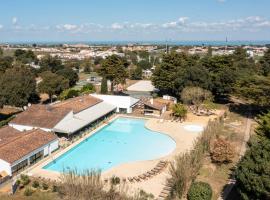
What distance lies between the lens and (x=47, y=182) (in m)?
23.8

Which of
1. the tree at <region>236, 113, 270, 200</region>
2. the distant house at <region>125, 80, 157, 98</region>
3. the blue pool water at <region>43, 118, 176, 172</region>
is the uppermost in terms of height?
the tree at <region>236, 113, 270, 200</region>

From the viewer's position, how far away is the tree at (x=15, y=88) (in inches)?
1647

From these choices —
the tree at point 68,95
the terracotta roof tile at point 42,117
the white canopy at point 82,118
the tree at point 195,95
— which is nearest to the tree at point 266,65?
the tree at point 195,95

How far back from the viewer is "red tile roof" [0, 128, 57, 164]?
25375mm

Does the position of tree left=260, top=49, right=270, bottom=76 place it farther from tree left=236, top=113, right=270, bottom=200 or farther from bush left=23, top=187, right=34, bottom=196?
bush left=23, top=187, right=34, bottom=196

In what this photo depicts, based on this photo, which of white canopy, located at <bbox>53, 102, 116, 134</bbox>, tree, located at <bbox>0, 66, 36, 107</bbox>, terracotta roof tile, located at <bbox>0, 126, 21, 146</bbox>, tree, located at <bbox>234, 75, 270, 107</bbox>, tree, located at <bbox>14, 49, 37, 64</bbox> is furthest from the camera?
tree, located at <bbox>14, 49, 37, 64</bbox>

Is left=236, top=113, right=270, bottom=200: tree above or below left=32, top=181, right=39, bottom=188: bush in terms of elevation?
above

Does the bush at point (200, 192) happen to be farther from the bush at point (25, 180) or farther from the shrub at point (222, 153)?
the bush at point (25, 180)

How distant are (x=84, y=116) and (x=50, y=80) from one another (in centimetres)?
1523

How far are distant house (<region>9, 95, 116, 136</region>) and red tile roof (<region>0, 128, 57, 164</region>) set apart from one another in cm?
265

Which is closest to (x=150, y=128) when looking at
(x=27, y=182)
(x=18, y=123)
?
(x=18, y=123)

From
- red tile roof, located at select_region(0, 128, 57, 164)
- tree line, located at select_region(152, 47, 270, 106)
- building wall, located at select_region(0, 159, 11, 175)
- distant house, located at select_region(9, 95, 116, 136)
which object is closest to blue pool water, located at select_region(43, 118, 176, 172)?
distant house, located at select_region(9, 95, 116, 136)

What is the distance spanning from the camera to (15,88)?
42.5 m

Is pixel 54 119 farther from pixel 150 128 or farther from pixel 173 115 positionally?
pixel 173 115
